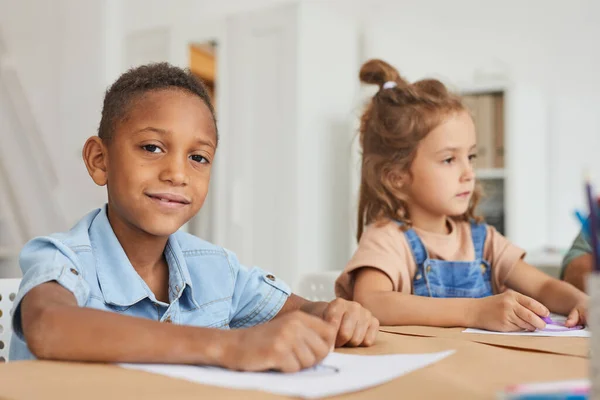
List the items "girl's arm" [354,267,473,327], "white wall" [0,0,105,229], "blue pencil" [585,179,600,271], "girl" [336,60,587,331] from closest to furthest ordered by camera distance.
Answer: "blue pencil" [585,179,600,271]
"girl's arm" [354,267,473,327]
"girl" [336,60,587,331]
"white wall" [0,0,105,229]

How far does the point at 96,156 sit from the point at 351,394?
58 centimetres

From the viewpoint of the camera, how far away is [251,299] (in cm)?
103

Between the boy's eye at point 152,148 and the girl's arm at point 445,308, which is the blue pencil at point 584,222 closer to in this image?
the girl's arm at point 445,308

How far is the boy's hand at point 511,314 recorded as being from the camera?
896 millimetres

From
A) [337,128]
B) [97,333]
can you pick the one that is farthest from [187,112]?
[337,128]

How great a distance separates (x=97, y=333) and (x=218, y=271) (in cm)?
40

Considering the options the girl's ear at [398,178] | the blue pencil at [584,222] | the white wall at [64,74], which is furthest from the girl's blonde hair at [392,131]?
the white wall at [64,74]

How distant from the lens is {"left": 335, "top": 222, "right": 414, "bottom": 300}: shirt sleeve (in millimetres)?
1237

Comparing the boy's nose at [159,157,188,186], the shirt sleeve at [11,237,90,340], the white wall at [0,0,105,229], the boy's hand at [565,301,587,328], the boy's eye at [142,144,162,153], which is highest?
the white wall at [0,0,105,229]

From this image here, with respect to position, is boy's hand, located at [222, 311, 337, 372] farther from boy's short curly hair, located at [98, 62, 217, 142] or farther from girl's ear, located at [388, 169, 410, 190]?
girl's ear, located at [388, 169, 410, 190]

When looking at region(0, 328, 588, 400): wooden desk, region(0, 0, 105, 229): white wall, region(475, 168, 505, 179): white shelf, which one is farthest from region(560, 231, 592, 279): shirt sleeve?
region(0, 0, 105, 229): white wall

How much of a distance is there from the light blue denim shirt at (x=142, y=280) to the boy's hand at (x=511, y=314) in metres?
0.30

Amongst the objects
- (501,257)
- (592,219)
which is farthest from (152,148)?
(501,257)

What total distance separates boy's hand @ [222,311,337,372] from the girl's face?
0.83 metres
